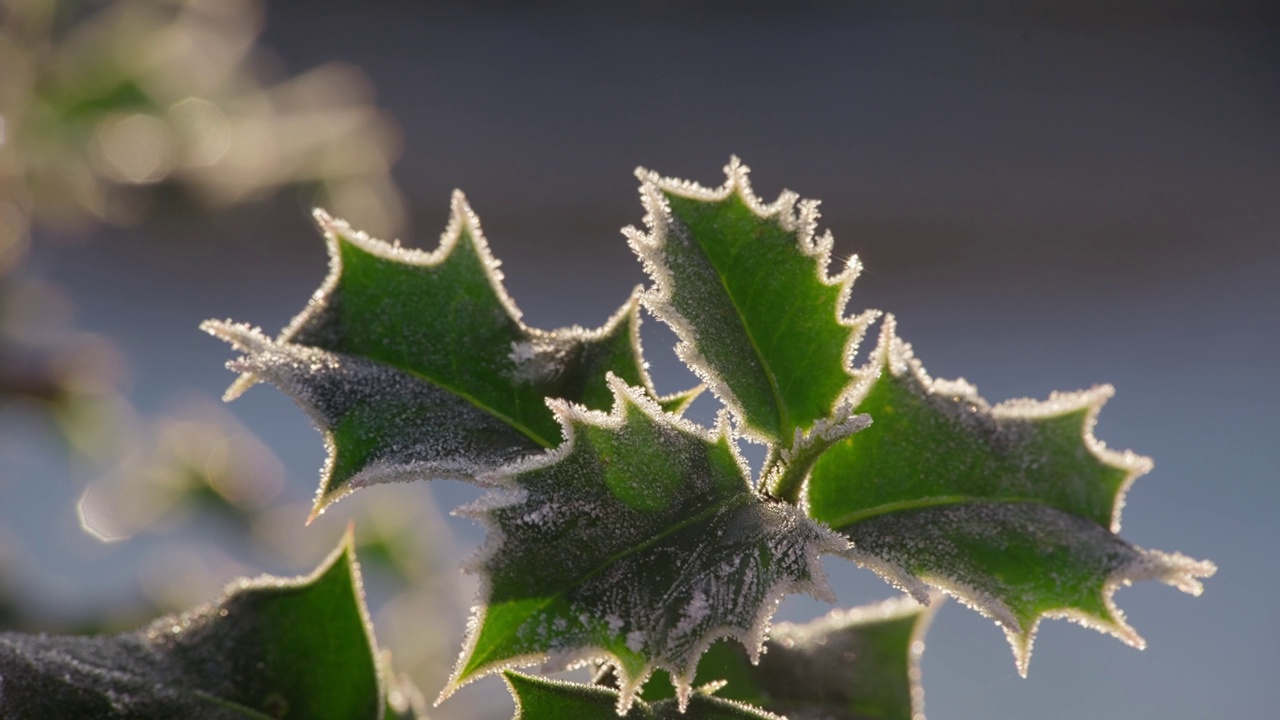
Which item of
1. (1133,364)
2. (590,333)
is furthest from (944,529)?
(1133,364)

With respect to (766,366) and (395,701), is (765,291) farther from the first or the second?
(395,701)

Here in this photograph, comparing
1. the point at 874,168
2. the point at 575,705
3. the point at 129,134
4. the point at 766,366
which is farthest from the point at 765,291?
the point at 874,168

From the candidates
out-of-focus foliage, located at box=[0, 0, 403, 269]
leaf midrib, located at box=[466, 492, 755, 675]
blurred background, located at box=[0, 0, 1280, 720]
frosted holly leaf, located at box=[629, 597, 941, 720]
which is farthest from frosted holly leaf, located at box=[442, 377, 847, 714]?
blurred background, located at box=[0, 0, 1280, 720]

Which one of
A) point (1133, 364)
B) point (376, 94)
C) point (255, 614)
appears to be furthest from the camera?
point (376, 94)

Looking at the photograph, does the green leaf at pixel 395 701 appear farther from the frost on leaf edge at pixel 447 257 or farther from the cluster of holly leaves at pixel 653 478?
the frost on leaf edge at pixel 447 257

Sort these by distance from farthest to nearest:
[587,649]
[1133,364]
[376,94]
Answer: [376,94]
[1133,364]
[587,649]

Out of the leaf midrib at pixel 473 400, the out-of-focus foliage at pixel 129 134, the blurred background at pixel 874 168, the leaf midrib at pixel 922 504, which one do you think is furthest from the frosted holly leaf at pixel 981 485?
the blurred background at pixel 874 168

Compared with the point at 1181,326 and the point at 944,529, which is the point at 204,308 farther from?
the point at 944,529
